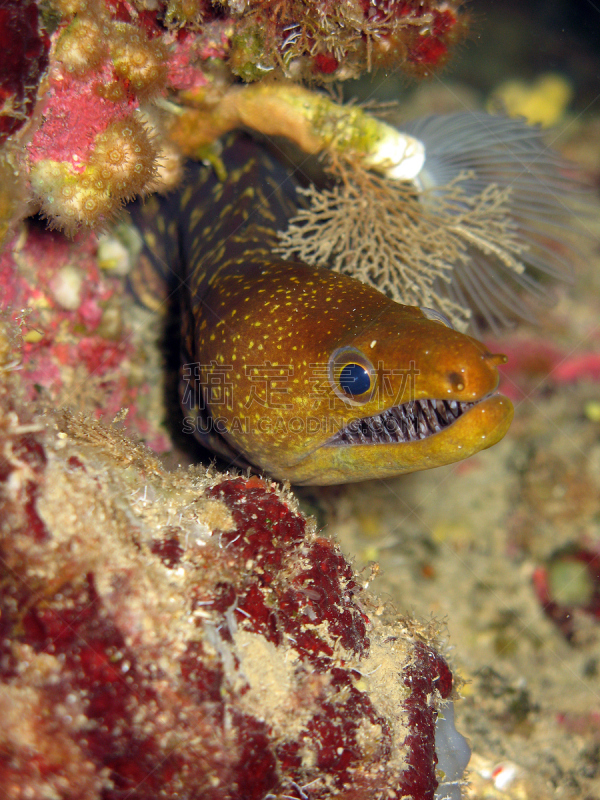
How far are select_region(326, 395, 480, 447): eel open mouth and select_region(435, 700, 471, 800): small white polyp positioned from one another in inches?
45.7

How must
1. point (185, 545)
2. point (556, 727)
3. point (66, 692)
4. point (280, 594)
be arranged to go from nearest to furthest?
point (66, 692) → point (185, 545) → point (280, 594) → point (556, 727)

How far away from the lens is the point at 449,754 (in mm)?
1957

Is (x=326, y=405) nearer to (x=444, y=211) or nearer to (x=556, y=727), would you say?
(x=444, y=211)

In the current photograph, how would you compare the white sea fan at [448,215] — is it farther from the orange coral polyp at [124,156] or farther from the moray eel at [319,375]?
the orange coral polyp at [124,156]

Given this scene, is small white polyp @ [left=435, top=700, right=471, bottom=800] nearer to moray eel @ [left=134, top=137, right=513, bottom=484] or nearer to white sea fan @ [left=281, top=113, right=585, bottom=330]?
moray eel @ [left=134, top=137, right=513, bottom=484]

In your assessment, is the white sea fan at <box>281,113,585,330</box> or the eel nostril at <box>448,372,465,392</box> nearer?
the eel nostril at <box>448,372,465,392</box>

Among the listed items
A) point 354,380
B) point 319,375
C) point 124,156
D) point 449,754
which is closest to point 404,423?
point 354,380

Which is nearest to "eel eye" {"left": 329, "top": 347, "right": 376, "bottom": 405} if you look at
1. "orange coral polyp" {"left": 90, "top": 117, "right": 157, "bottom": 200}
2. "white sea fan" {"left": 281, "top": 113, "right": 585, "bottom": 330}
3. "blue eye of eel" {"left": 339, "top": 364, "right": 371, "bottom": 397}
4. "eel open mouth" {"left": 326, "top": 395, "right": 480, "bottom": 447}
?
"blue eye of eel" {"left": 339, "top": 364, "right": 371, "bottom": 397}

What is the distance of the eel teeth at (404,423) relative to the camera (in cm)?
199

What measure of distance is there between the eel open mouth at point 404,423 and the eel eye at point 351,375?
15 cm

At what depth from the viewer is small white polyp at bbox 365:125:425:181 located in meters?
2.89

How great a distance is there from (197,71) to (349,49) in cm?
87

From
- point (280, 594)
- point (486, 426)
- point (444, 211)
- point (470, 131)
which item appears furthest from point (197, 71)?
point (280, 594)

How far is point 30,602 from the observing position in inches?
49.0
